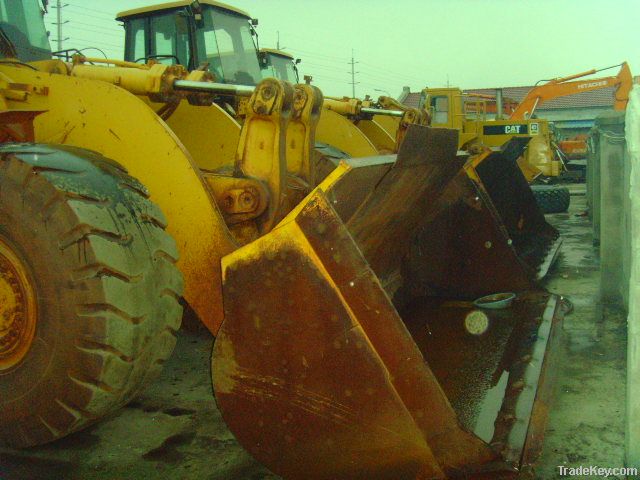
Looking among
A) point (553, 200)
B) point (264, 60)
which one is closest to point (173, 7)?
point (264, 60)

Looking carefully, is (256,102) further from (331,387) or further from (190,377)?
(190,377)

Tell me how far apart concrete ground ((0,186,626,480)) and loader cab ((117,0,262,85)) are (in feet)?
12.3

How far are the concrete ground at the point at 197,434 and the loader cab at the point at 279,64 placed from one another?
6123 mm

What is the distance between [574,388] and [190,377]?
2.12m

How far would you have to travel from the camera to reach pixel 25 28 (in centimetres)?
456

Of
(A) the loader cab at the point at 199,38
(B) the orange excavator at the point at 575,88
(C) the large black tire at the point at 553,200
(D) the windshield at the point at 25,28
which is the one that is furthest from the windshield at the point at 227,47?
(B) the orange excavator at the point at 575,88

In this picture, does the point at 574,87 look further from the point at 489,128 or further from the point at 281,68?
the point at 281,68

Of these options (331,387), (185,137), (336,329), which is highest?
(185,137)

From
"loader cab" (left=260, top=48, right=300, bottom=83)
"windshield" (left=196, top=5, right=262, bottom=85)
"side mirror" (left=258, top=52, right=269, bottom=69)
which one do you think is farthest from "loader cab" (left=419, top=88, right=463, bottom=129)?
"windshield" (left=196, top=5, right=262, bottom=85)

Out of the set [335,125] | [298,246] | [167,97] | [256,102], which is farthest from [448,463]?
[335,125]

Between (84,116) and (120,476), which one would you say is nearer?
(120,476)

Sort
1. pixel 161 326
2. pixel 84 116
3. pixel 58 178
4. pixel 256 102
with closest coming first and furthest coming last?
pixel 58 178
pixel 161 326
pixel 256 102
pixel 84 116

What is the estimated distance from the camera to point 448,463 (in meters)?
1.98

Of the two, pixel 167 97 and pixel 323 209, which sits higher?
pixel 167 97
